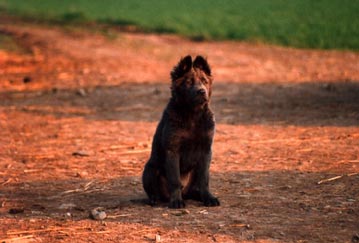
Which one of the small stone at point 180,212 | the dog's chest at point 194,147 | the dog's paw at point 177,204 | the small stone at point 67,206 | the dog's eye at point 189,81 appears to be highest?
the dog's eye at point 189,81

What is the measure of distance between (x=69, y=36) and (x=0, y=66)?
10880 millimetres

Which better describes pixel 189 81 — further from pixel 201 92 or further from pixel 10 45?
pixel 10 45

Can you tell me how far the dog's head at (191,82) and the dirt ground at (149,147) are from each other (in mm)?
1189

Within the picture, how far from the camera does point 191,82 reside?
29.3ft

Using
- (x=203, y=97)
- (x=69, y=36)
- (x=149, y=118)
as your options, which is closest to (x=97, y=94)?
(x=149, y=118)

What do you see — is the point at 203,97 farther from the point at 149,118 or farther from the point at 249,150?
the point at 149,118

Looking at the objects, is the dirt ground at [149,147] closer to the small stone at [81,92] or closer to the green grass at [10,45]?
the small stone at [81,92]

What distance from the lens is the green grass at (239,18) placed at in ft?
→ 94.1

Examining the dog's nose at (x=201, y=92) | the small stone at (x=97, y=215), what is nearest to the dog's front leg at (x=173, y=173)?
the dog's nose at (x=201, y=92)

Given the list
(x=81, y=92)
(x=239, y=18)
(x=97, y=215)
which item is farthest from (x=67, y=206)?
(x=239, y=18)

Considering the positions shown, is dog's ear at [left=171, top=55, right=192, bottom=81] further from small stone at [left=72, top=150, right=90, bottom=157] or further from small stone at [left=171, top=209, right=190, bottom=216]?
small stone at [left=72, top=150, right=90, bottom=157]

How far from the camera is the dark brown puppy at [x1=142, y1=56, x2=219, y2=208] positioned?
29.4 feet

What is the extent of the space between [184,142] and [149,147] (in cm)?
370

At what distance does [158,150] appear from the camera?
9234 mm
